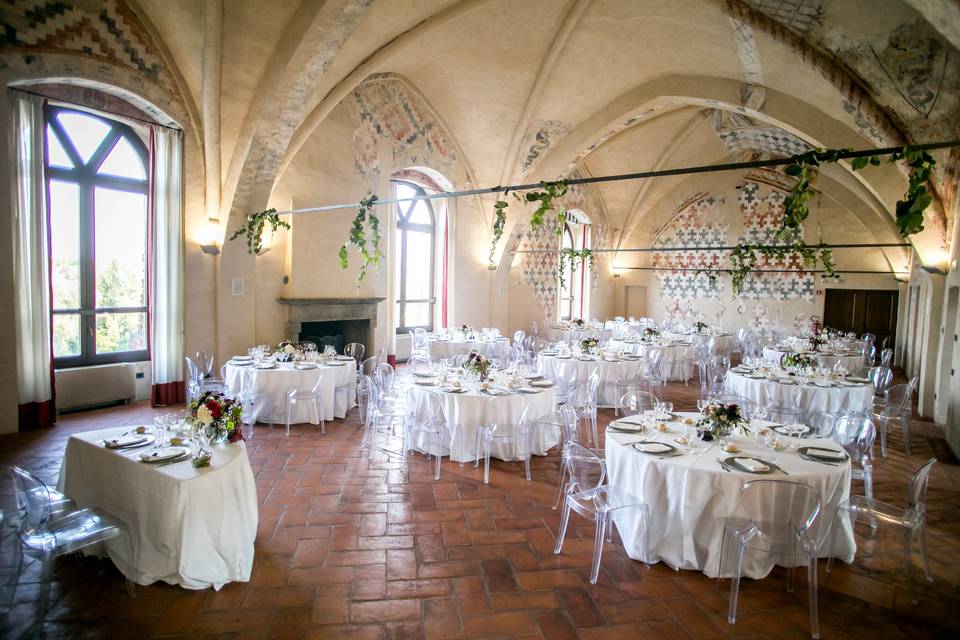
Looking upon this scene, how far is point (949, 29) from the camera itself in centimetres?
425

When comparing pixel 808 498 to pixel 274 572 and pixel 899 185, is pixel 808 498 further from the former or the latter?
pixel 899 185

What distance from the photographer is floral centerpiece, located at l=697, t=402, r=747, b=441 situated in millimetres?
4195

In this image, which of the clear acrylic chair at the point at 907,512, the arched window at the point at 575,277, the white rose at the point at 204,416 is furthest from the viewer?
the arched window at the point at 575,277

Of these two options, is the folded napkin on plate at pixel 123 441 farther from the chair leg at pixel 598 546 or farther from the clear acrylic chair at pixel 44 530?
the chair leg at pixel 598 546

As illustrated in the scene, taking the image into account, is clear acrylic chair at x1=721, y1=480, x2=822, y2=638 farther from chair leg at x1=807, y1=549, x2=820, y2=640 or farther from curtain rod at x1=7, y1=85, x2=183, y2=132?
curtain rod at x1=7, y1=85, x2=183, y2=132

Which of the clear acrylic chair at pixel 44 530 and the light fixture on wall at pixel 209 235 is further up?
the light fixture on wall at pixel 209 235

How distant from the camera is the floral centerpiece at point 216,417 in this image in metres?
3.70

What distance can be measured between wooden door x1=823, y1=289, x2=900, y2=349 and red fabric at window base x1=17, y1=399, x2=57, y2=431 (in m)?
18.2

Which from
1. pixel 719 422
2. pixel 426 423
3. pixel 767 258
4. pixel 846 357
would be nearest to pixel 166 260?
pixel 426 423

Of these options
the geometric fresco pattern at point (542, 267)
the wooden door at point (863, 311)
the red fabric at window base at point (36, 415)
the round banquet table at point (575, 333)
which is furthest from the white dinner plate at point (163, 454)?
the wooden door at point (863, 311)

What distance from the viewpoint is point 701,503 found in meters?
3.69

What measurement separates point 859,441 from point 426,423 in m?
4.33

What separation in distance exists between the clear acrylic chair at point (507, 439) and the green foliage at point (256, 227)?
4.70 meters

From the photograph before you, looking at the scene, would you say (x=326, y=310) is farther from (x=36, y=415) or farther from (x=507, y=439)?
(x=507, y=439)
